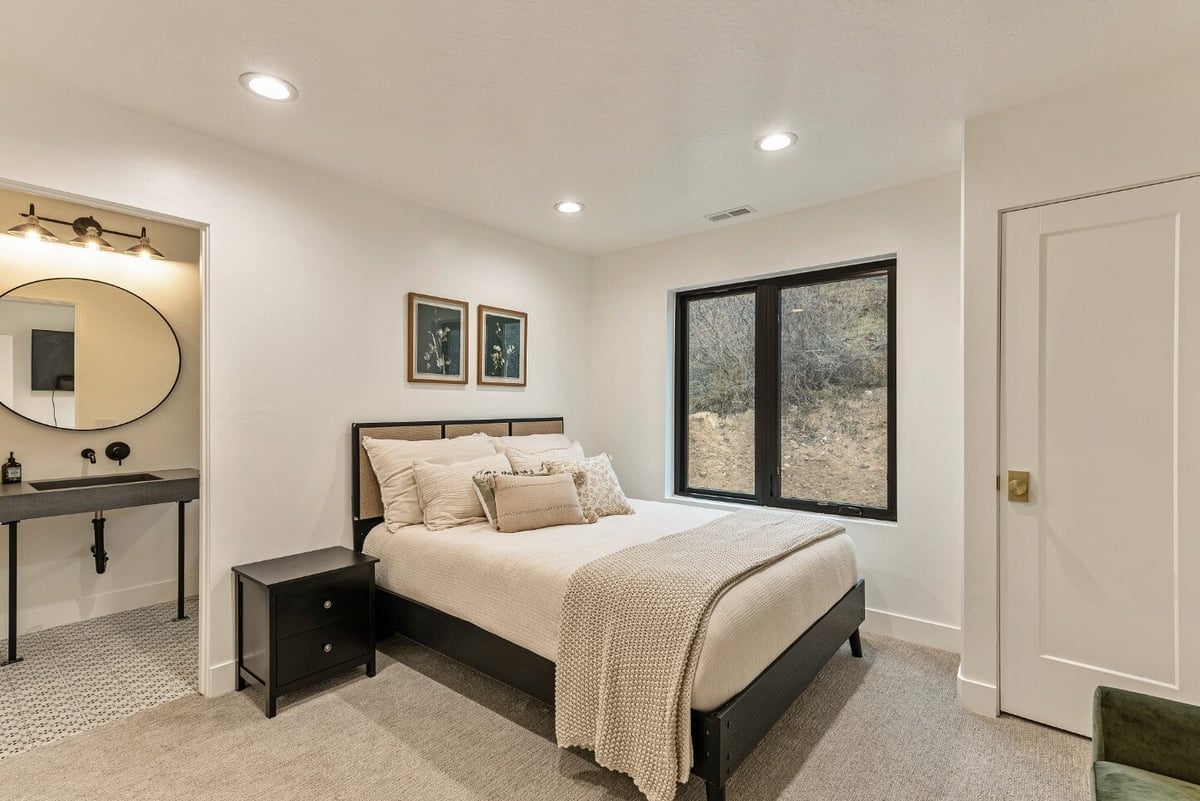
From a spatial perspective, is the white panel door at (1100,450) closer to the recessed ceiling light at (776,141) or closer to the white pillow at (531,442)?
the recessed ceiling light at (776,141)

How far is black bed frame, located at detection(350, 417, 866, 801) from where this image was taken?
5.79 ft

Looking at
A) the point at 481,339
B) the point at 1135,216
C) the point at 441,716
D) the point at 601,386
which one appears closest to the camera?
the point at 1135,216

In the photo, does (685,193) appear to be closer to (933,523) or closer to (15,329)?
(933,523)

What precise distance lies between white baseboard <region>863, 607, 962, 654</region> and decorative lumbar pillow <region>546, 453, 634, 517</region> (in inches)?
60.2

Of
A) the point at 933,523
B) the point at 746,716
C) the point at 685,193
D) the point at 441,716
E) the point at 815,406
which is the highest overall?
the point at 685,193

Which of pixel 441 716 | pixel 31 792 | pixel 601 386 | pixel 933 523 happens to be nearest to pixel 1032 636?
pixel 933 523

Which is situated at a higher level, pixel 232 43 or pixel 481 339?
pixel 232 43

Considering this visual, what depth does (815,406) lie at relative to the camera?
3.66m

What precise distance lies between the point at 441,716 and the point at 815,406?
2714 mm

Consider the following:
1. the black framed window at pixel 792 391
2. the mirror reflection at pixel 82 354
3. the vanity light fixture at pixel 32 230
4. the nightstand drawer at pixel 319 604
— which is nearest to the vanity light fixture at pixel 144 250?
the mirror reflection at pixel 82 354

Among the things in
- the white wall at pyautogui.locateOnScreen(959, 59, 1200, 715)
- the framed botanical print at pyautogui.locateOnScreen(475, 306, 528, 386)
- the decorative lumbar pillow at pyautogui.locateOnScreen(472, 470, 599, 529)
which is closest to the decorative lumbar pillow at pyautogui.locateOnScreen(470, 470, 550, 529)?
the decorative lumbar pillow at pyautogui.locateOnScreen(472, 470, 599, 529)

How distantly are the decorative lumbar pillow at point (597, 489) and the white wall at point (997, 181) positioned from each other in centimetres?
173

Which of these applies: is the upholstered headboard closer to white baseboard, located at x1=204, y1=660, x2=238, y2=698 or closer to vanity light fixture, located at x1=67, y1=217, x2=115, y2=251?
white baseboard, located at x1=204, y1=660, x2=238, y2=698

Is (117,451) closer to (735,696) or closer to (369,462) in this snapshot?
(369,462)
